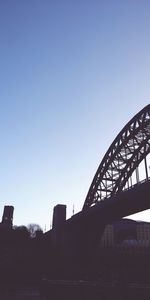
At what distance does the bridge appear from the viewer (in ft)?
115

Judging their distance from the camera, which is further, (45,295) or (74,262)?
(74,262)

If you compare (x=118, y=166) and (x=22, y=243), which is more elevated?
(x=118, y=166)

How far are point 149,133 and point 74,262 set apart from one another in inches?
745

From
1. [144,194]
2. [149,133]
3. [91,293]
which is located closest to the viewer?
[91,293]

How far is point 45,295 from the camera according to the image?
16.4m

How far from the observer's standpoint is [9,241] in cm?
5134

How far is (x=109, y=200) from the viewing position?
34531 millimetres

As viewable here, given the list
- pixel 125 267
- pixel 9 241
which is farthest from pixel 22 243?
pixel 125 267

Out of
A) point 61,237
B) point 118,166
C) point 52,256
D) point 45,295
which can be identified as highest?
point 118,166

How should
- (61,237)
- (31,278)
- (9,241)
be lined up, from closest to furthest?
(31,278) < (61,237) < (9,241)

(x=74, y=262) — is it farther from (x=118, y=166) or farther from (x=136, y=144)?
(x=136, y=144)

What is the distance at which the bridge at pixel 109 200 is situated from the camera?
115 feet

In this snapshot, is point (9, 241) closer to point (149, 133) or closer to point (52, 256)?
point (52, 256)

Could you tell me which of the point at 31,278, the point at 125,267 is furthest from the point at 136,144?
the point at 31,278
